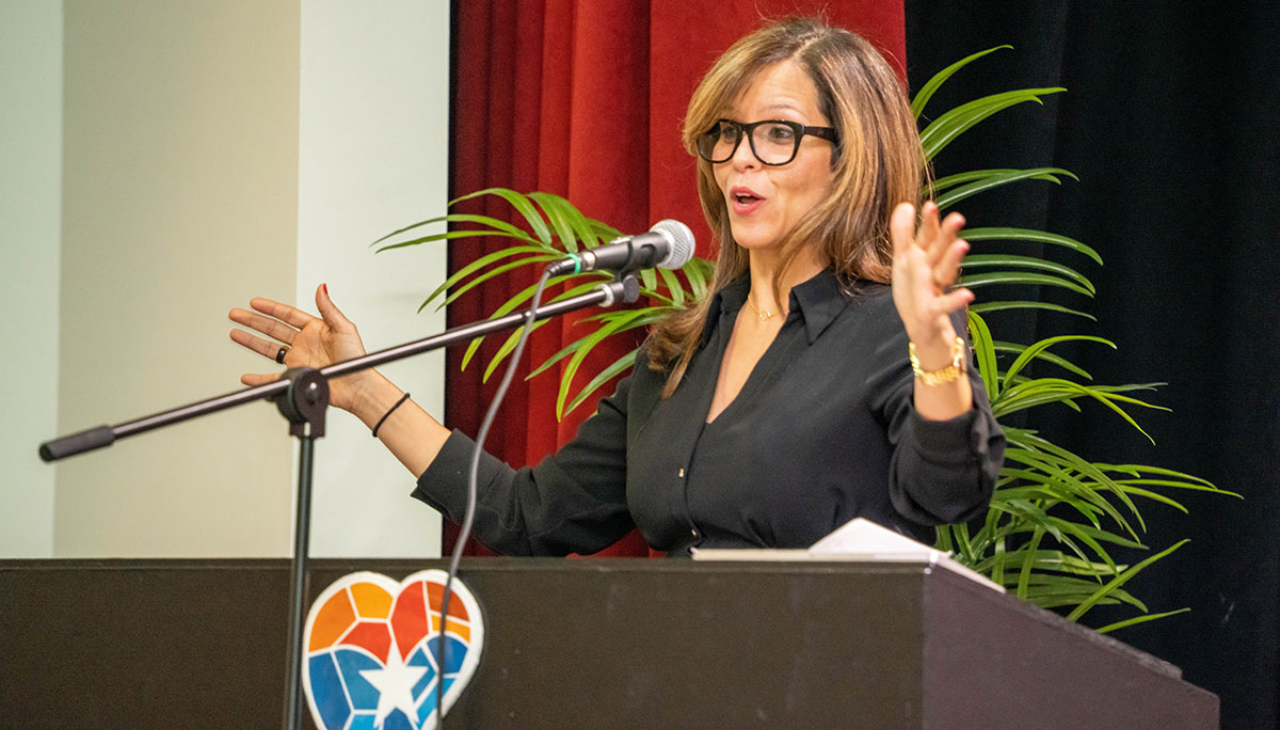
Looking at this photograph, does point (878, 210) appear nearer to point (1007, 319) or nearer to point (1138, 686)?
point (1138, 686)

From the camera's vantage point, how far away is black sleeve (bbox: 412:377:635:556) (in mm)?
1744

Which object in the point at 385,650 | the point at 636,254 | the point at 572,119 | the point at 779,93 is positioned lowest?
the point at 385,650

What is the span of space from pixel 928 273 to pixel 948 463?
22 centimetres

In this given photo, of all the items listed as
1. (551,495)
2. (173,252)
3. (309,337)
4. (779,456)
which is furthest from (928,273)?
(173,252)

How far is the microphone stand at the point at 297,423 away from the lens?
1.02 meters

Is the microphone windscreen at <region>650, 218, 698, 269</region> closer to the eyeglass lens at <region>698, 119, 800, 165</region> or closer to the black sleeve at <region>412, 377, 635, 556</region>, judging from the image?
the eyeglass lens at <region>698, 119, 800, 165</region>

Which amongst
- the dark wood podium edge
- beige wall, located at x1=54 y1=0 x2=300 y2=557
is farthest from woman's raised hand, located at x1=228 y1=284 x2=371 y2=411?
beige wall, located at x1=54 y1=0 x2=300 y2=557

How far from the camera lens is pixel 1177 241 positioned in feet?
8.05

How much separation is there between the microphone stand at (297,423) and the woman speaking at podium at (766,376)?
15.9 inches

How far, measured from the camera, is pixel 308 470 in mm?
1071

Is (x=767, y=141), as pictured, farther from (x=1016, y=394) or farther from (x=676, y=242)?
(x=1016, y=394)

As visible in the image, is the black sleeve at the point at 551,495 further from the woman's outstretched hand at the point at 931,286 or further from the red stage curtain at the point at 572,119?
the woman's outstretched hand at the point at 931,286

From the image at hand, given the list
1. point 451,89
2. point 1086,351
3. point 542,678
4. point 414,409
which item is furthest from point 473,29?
point 542,678

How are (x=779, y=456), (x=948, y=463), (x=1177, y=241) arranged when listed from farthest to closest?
(x=1177, y=241) < (x=779, y=456) < (x=948, y=463)
